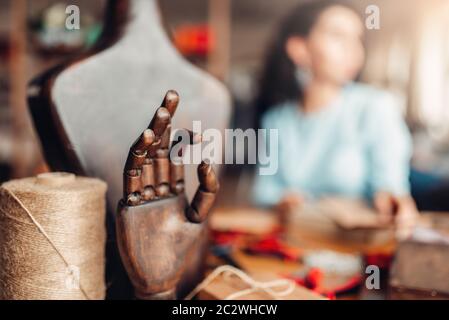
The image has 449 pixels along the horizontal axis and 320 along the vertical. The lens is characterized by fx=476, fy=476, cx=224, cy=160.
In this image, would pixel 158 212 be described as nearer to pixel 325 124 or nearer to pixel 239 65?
pixel 325 124

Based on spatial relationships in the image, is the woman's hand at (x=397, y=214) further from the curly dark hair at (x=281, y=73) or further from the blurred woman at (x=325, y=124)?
the curly dark hair at (x=281, y=73)

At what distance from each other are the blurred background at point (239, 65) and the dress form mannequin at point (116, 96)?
73.8 inches

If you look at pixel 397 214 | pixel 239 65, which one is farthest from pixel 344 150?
pixel 239 65

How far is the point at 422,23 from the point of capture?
408 cm

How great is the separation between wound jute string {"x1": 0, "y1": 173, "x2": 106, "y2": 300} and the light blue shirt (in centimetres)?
165

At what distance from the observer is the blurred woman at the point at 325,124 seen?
226cm

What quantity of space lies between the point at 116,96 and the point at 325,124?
1713 millimetres

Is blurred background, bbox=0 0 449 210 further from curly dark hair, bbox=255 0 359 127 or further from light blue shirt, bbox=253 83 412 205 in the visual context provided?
curly dark hair, bbox=255 0 359 127

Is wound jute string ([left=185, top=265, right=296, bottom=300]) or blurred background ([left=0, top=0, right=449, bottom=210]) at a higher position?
blurred background ([left=0, top=0, right=449, bottom=210])

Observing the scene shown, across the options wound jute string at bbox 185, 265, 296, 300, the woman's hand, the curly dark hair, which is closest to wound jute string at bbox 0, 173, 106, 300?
wound jute string at bbox 185, 265, 296, 300

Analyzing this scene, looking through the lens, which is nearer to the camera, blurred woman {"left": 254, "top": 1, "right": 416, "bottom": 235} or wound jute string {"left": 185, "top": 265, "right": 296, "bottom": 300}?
wound jute string {"left": 185, "top": 265, "right": 296, "bottom": 300}

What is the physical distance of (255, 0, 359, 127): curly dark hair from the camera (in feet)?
7.74

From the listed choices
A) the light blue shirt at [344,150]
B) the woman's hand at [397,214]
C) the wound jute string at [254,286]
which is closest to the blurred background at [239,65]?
the light blue shirt at [344,150]
